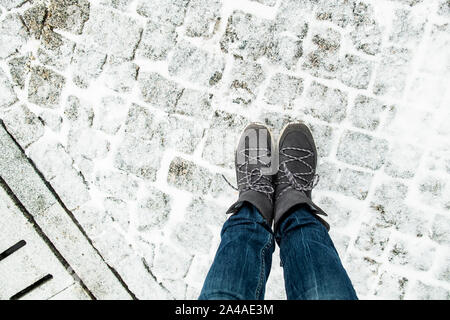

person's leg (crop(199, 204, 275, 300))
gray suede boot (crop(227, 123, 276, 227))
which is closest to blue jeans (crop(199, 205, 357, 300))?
person's leg (crop(199, 204, 275, 300))

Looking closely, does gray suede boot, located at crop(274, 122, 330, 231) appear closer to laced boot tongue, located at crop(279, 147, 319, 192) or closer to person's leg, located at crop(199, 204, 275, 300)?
laced boot tongue, located at crop(279, 147, 319, 192)

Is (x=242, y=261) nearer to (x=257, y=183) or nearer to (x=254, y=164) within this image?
(x=257, y=183)

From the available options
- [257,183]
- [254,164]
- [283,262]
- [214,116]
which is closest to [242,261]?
[283,262]

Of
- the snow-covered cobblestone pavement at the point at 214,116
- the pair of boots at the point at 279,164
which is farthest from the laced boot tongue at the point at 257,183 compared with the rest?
the snow-covered cobblestone pavement at the point at 214,116

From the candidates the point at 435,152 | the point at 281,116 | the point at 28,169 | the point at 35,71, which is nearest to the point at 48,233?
the point at 28,169

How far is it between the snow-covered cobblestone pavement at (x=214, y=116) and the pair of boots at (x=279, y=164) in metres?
0.08

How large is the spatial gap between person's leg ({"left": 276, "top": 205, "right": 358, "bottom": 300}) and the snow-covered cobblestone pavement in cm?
47

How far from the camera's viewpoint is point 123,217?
2400 mm

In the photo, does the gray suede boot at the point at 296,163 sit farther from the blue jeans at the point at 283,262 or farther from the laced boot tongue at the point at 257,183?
the blue jeans at the point at 283,262

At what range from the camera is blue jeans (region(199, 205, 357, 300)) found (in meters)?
1.58

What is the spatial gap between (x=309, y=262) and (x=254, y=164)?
0.80 metres

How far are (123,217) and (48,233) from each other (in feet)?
1.88
